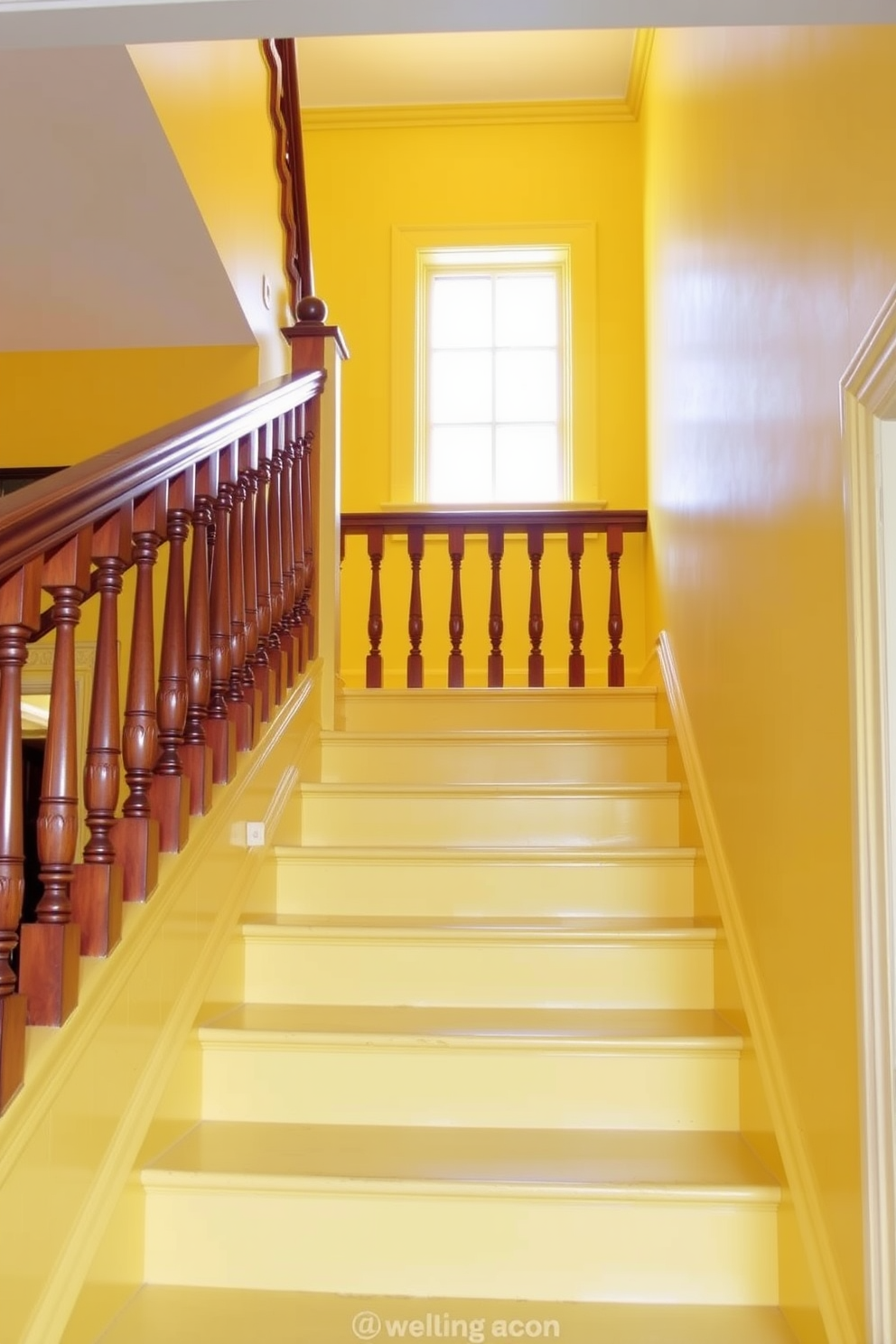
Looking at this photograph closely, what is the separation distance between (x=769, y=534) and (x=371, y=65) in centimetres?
421

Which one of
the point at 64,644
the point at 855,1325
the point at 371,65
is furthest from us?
the point at 371,65

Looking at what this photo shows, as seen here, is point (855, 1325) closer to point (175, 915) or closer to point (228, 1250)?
point (228, 1250)

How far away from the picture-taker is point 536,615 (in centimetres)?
437

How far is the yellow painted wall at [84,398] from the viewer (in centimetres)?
374

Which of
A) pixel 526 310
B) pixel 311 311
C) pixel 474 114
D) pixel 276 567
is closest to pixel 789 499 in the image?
pixel 276 567

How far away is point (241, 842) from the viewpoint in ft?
8.59

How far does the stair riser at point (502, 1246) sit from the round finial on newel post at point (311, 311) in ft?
8.61

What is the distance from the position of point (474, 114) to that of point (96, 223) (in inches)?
122

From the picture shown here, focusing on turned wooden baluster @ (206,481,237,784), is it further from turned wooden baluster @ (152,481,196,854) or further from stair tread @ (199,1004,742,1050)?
stair tread @ (199,1004,742,1050)

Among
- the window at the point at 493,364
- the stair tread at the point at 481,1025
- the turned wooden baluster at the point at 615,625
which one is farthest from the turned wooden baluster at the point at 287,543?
the window at the point at 493,364

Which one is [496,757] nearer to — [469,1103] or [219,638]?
[219,638]

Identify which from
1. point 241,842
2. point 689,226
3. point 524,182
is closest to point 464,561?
point 524,182

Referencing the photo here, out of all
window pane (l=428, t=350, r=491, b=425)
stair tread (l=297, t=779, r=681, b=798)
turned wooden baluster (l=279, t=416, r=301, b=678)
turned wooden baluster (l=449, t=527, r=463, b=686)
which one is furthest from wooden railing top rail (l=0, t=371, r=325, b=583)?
window pane (l=428, t=350, r=491, b=425)

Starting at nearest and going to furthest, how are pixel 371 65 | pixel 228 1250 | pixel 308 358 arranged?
pixel 228 1250, pixel 308 358, pixel 371 65
